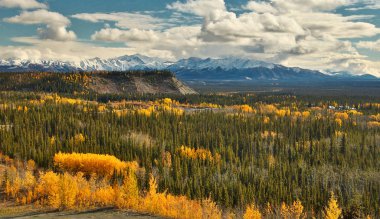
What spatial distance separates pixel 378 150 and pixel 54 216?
413ft

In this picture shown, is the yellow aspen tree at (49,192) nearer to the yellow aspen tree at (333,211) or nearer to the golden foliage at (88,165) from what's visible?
the golden foliage at (88,165)

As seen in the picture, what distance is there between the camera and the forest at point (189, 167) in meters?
60.7

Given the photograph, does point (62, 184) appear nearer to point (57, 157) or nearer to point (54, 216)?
point (54, 216)

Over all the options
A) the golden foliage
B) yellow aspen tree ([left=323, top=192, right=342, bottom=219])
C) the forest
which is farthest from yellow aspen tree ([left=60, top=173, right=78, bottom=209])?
yellow aspen tree ([left=323, top=192, right=342, bottom=219])

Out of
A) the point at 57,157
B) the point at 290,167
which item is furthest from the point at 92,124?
the point at 290,167

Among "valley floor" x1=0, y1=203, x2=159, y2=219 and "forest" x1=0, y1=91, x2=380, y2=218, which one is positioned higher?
"valley floor" x1=0, y1=203, x2=159, y2=219

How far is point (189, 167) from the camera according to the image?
355 ft

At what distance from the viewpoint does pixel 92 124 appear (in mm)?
155875

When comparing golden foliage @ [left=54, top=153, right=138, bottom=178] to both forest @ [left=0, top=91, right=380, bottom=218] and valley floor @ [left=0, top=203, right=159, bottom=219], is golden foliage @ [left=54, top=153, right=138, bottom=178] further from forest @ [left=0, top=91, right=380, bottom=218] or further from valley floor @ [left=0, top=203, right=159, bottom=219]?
valley floor @ [left=0, top=203, right=159, bottom=219]

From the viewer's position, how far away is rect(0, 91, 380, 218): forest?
60.7 metres

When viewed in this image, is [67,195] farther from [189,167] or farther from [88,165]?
[189,167]

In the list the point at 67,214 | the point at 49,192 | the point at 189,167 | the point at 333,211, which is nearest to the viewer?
the point at 67,214

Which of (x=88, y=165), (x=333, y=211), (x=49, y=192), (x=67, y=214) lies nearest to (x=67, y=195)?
(x=67, y=214)

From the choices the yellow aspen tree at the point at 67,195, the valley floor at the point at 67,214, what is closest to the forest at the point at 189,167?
the yellow aspen tree at the point at 67,195
